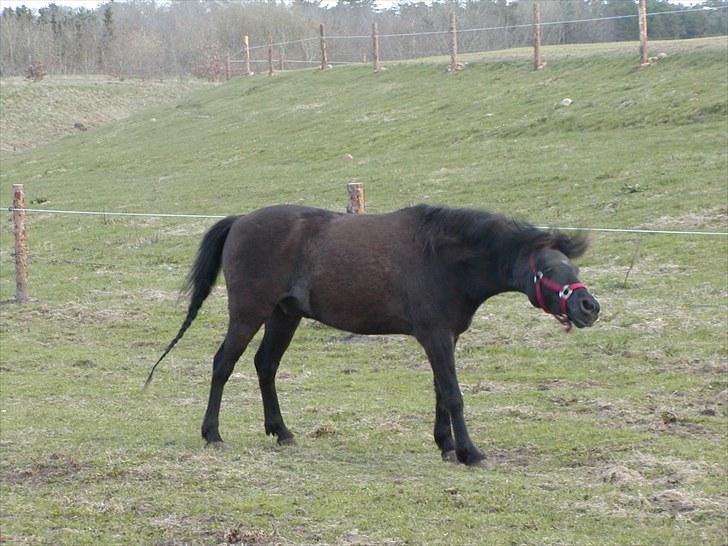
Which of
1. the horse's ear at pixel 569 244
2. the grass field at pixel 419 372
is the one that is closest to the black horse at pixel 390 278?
the horse's ear at pixel 569 244

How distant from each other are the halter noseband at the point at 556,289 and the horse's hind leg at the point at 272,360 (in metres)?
2.04

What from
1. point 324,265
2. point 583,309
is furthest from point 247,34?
point 583,309

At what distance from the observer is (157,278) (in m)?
16.2

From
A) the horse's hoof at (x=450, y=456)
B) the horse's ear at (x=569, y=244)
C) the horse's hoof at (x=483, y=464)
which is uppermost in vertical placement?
the horse's ear at (x=569, y=244)

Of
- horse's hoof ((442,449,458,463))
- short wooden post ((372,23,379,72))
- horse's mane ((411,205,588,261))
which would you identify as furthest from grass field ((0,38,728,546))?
short wooden post ((372,23,379,72))

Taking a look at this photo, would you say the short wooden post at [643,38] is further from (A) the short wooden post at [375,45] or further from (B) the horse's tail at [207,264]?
(B) the horse's tail at [207,264]

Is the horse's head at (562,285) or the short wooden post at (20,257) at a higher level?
the horse's head at (562,285)

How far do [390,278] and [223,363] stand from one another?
150 cm

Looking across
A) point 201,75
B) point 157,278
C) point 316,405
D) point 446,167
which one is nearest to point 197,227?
point 157,278

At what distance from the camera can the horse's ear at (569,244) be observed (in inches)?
286

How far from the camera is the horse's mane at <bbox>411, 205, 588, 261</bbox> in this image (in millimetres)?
7262

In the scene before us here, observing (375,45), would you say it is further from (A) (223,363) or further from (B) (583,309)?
(B) (583,309)

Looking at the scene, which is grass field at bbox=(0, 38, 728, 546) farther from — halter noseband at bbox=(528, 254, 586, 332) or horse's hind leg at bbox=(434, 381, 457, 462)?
halter noseband at bbox=(528, 254, 586, 332)

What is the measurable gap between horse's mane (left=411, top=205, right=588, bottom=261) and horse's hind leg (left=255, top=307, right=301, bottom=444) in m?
1.34
